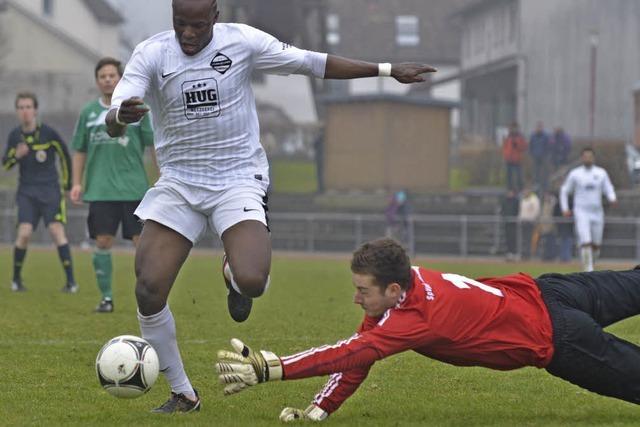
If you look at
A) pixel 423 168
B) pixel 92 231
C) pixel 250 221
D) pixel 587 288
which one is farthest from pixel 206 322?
pixel 423 168

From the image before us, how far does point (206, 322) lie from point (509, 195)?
57.7ft

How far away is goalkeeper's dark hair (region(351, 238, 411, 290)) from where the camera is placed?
19.3ft

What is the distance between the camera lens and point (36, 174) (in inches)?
585

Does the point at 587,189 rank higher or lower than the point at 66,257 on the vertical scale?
higher

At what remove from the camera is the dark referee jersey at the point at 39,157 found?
47.9ft

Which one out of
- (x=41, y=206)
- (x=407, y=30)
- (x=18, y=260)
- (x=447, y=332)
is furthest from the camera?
(x=407, y=30)

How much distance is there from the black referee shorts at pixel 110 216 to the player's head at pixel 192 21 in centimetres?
508

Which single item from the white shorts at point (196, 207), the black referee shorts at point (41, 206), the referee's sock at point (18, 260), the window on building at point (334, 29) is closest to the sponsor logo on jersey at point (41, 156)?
the black referee shorts at point (41, 206)

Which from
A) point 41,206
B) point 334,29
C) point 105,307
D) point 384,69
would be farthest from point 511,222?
point 334,29

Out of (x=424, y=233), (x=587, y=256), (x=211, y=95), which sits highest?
(x=211, y=95)

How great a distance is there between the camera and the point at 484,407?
6.96 meters

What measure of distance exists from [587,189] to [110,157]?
11053 mm

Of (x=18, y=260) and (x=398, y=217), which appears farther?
(x=398, y=217)

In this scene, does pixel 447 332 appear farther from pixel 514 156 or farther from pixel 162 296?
pixel 514 156
